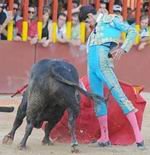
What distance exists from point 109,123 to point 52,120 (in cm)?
76

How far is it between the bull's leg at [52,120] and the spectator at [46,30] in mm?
4566

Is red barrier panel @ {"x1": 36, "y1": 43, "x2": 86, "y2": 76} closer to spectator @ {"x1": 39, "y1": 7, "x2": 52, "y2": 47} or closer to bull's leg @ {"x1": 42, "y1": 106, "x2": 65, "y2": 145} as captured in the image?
spectator @ {"x1": 39, "y1": 7, "x2": 52, "y2": 47}

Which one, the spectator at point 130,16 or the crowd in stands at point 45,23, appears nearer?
the crowd in stands at point 45,23

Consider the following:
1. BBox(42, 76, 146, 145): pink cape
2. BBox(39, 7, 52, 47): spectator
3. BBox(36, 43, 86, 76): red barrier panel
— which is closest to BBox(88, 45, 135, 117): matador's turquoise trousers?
BBox(42, 76, 146, 145): pink cape

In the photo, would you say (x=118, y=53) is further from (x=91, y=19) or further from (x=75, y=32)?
(x=75, y=32)

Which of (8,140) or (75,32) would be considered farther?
(75,32)

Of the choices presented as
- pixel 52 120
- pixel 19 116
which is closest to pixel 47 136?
pixel 52 120

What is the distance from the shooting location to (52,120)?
6520 millimetres

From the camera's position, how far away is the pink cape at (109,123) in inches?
273

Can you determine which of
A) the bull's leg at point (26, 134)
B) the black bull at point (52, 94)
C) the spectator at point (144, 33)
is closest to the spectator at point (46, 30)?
the spectator at point (144, 33)

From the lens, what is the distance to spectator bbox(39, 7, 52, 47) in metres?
11.2

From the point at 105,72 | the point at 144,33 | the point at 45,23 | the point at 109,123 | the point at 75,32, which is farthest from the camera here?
the point at 144,33

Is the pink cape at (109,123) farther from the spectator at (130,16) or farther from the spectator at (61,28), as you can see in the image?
the spectator at (130,16)

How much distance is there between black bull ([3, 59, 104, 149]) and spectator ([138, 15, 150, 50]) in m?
5.70
